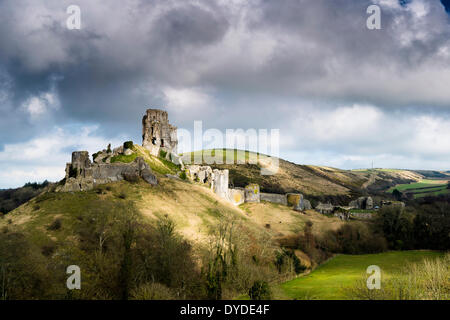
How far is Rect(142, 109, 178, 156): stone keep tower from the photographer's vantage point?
8431 cm

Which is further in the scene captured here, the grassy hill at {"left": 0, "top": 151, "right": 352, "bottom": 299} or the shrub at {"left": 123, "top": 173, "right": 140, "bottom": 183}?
the shrub at {"left": 123, "top": 173, "right": 140, "bottom": 183}

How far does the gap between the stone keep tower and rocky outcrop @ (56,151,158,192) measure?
82.3 ft

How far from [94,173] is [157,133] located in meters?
36.2

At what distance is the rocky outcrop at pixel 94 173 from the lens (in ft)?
149

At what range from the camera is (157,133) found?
8531 cm

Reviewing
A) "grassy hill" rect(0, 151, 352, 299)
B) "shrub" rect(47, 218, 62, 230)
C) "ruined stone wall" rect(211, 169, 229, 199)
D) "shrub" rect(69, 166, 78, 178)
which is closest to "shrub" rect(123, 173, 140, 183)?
"grassy hill" rect(0, 151, 352, 299)

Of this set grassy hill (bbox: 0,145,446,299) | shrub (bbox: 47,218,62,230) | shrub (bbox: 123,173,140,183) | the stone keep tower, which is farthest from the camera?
the stone keep tower

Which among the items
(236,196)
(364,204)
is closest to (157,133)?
(236,196)

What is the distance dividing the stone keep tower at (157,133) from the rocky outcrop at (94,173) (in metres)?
25.1

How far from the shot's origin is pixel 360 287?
24.9 metres

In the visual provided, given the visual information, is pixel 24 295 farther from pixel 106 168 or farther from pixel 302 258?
pixel 302 258

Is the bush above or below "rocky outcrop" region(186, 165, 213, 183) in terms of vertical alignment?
below

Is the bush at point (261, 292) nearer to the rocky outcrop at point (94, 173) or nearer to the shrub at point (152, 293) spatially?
the shrub at point (152, 293)

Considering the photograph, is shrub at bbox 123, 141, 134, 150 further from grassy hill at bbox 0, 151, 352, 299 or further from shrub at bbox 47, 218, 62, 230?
shrub at bbox 47, 218, 62, 230
